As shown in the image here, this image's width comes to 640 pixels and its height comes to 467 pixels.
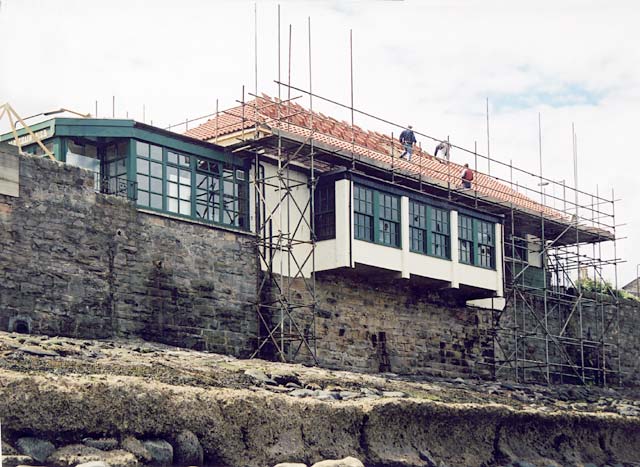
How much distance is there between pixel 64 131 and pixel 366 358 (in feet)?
27.8

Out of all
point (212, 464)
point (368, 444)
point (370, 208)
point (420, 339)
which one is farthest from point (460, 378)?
point (212, 464)

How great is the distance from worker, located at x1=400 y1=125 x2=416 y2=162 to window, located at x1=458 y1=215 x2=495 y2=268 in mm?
2241

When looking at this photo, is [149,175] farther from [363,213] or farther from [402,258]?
[402,258]

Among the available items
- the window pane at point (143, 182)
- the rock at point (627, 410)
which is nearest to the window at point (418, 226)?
the rock at point (627, 410)

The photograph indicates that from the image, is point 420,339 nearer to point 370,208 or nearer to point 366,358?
point 366,358

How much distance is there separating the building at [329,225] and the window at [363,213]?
0.03 m

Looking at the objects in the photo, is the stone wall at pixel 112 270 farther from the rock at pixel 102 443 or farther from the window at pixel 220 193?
the rock at pixel 102 443

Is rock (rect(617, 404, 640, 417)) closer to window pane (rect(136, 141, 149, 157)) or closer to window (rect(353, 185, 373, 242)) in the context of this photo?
window (rect(353, 185, 373, 242))

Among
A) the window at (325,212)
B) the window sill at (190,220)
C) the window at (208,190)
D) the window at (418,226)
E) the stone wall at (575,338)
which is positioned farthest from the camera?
the stone wall at (575,338)

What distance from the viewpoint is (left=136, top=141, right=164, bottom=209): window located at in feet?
71.7

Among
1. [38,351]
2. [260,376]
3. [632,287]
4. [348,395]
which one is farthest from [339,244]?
[632,287]

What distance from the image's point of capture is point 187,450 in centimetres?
1138

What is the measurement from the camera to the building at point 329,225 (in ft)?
72.9

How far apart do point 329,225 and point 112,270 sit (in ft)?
19.0
